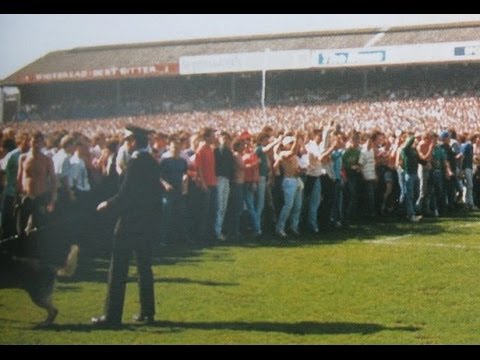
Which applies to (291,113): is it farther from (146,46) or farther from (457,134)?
(457,134)

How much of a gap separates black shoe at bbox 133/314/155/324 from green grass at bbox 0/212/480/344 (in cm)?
3

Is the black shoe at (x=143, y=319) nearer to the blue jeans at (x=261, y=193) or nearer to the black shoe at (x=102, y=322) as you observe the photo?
the black shoe at (x=102, y=322)

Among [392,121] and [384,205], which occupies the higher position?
[392,121]

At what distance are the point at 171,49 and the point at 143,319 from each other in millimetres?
1563

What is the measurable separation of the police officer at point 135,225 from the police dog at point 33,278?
10.0 inches

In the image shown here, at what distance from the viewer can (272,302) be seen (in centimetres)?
482

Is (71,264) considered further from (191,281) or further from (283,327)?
(283,327)

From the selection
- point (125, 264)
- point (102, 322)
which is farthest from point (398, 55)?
point (102, 322)

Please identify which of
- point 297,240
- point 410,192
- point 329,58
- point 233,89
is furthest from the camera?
point 410,192

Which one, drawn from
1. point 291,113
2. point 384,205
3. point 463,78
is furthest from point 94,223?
point 384,205

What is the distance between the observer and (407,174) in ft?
27.8

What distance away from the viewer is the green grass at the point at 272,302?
447cm

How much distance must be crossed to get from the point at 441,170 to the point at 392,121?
7.71ft

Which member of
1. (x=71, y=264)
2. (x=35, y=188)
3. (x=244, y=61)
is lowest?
(x=71, y=264)
